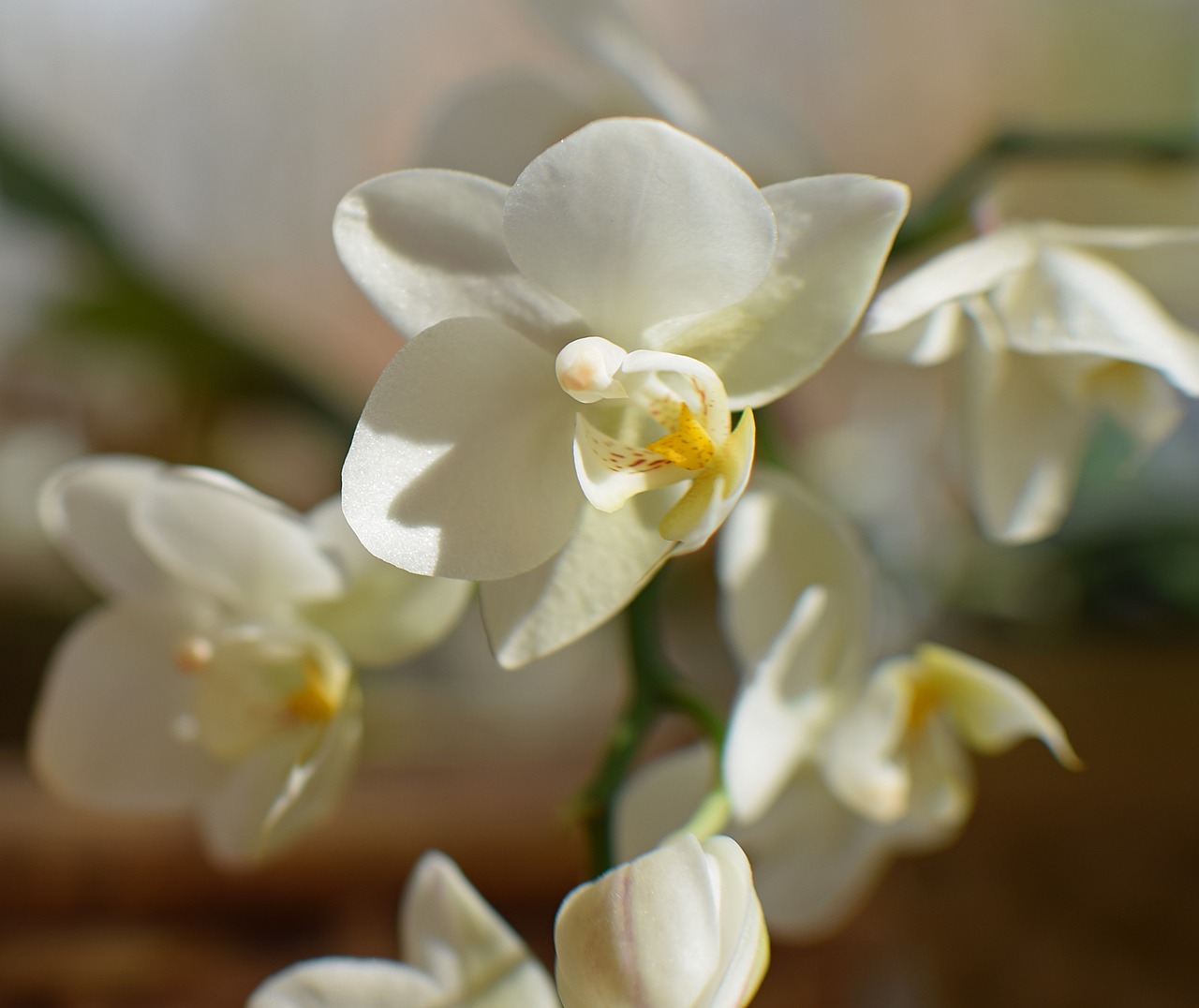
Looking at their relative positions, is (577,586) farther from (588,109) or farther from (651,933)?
(588,109)

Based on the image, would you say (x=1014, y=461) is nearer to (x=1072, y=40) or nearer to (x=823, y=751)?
(x=823, y=751)

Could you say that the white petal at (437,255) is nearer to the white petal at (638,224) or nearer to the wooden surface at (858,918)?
the white petal at (638,224)

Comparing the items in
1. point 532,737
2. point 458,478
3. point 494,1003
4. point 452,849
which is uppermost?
point 458,478

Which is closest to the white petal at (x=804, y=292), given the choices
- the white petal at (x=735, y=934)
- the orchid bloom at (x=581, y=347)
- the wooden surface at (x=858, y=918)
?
the orchid bloom at (x=581, y=347)

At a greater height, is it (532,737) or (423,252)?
(423,252)

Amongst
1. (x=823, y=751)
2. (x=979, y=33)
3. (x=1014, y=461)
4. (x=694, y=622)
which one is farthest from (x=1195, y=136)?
(x=979, y=33)

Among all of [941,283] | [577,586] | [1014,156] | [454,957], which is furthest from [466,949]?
[1014,156]
